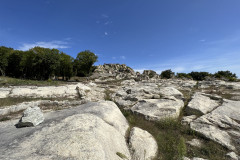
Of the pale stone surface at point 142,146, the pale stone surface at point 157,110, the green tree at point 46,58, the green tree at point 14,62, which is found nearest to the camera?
the pale stone surface at point 142,146

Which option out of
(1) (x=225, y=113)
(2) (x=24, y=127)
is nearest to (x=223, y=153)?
(1) (x=225, y=113)

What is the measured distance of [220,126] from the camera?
695 centimetres

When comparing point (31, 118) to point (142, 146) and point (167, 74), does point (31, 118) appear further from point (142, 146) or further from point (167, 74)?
point (167, 74)

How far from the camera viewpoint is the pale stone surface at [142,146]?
4.51m

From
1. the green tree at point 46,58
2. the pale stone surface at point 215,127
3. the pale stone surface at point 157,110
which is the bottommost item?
the pale stone surface at point 215,127

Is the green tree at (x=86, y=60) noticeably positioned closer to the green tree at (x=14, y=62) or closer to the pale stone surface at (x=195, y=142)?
the green tree at (x=14, y=62)

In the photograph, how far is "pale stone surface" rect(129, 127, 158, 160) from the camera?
177 inches

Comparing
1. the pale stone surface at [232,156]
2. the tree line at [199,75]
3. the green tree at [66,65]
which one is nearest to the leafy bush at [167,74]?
the tree line at [199,75]

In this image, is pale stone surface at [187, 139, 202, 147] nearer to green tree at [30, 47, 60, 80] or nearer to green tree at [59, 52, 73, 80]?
green tree at [30, 47, 60, 80]

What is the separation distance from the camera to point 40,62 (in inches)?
1629

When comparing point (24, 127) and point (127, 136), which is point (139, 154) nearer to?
point (127, 136)

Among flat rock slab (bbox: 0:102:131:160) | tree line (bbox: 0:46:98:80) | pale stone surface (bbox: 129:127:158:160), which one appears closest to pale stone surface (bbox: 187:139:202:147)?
pale stone surface (bbox: 129:127:158:160)

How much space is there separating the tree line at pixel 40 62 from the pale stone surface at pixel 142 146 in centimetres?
4757

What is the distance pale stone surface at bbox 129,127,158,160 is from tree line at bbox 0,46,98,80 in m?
47.6
